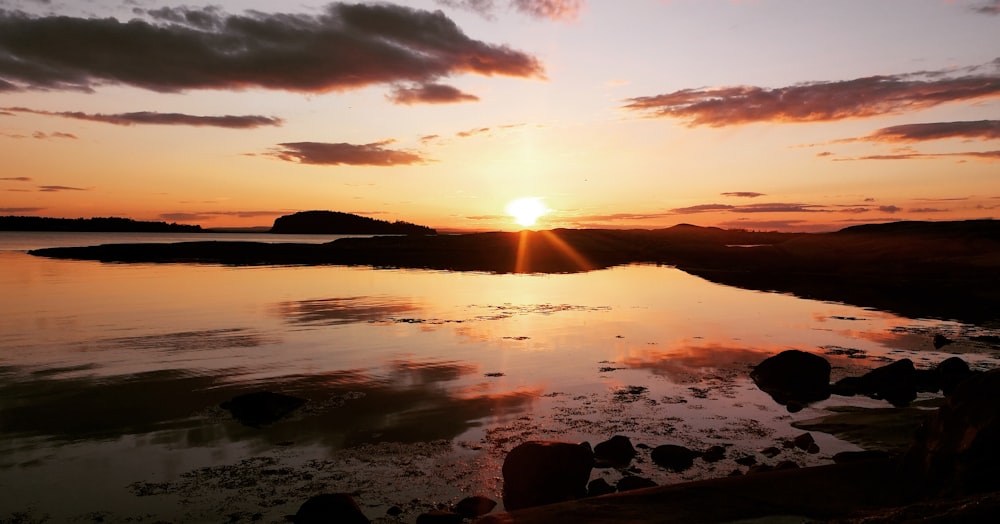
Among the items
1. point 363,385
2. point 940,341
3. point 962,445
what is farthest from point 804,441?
point 940,341

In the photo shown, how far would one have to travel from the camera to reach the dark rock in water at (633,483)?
1262cm

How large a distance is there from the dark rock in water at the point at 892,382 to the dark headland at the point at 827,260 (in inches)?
916

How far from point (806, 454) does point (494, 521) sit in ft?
30.2

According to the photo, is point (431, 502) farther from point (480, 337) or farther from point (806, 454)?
point (480, 337)

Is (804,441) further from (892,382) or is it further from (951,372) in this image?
(951,372)

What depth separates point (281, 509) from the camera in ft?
38.7

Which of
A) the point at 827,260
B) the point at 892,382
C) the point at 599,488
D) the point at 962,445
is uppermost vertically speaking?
the point at 827,260

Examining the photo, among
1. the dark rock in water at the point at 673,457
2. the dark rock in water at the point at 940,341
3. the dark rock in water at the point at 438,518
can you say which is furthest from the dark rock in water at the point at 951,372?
the dark rock in water at the point at 438,518

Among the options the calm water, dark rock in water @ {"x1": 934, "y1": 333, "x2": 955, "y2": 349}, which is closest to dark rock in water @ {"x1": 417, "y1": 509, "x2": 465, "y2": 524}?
the calm water

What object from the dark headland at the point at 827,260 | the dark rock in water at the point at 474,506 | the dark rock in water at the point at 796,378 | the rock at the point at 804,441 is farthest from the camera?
the dark headland at the point at 827,260

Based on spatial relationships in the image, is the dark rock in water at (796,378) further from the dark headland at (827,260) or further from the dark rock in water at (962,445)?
the dark headland at (827,260)

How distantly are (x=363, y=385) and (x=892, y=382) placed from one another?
19062mm

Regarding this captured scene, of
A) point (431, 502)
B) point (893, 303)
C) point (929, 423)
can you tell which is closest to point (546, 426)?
point (431, 502)

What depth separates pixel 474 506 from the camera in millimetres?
11852
